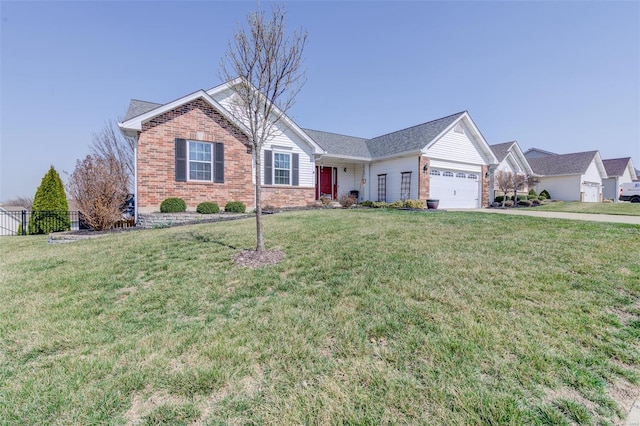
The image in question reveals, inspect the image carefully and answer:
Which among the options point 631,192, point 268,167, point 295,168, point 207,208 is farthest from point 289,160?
point 631,192

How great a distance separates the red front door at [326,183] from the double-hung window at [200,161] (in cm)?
767

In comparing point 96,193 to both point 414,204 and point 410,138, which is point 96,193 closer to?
point 414,204

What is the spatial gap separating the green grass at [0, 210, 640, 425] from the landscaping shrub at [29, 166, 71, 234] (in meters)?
9.13

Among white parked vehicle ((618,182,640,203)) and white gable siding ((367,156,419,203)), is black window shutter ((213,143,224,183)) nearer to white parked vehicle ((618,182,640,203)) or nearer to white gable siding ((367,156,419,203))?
white gable siding ((367,156,419,203))

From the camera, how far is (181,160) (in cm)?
1174

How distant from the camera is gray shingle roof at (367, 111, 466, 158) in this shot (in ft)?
53.4

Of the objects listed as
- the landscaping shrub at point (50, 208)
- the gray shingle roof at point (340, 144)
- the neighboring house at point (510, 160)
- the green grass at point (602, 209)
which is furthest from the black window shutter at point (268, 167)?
the neighboring house at point (510, 160)

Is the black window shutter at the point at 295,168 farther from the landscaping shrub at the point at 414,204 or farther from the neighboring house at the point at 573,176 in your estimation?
the neighboring house at the point at 573,176

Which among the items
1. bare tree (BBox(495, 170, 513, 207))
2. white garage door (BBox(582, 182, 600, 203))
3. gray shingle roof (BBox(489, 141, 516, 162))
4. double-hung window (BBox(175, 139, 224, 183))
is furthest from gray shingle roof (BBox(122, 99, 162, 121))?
white garage door (BBox(582, 182, 600, 203))

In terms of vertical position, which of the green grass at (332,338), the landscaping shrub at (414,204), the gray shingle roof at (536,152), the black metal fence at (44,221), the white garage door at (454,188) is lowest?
the green grass at (332,338)

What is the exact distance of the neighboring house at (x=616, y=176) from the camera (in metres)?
31.6

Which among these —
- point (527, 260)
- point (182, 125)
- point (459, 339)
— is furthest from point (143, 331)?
point (182, 125)

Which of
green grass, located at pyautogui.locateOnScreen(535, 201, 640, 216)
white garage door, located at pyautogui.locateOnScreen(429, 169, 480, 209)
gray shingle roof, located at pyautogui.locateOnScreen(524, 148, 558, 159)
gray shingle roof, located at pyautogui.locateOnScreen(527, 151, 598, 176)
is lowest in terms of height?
green grass, located at pyautogui.locateOnScreen(535, 201, 640, 216)

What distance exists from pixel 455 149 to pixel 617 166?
102ft
